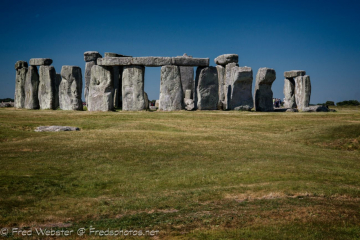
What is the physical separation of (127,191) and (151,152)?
183 inches

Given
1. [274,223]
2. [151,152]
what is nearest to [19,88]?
[151,152]

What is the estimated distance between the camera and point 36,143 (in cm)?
1712

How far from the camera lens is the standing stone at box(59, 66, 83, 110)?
3036 centimetres

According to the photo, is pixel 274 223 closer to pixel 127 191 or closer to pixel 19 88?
pixel 127 191

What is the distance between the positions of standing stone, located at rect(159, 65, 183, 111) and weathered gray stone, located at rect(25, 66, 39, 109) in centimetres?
1058

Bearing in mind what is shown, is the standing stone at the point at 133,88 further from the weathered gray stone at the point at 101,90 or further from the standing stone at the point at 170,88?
the standing stone at the point at 170,88

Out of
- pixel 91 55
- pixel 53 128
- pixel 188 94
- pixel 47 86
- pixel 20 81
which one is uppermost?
pixel 91 55

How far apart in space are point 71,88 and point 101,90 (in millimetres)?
2519

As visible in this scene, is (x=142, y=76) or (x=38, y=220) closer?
(x=38, y=220)

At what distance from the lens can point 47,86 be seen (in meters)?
32.2

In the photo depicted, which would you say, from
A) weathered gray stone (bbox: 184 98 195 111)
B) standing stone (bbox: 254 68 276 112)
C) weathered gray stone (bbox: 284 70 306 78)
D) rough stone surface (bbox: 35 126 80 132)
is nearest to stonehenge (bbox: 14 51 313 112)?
standing stone (bbox: 254 68 276 112)

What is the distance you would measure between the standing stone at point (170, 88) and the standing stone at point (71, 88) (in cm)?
622

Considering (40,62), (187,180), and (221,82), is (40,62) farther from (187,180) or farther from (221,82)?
(187,180)

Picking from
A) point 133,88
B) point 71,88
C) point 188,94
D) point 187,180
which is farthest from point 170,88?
point 187,180
